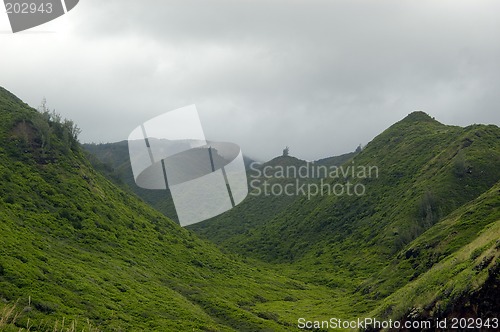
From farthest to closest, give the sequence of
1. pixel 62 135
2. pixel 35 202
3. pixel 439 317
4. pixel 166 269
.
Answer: pixel 62 135 < pixel 166 269 < pixel 35 202 < pixel 439 317

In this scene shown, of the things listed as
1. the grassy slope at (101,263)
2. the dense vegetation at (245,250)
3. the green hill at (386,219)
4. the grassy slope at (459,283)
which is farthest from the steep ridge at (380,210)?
the grassy slope at (101,263)

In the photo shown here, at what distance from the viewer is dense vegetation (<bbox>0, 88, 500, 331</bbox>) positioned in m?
A: 37.5

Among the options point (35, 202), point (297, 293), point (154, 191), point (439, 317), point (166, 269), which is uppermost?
point (154, 191)

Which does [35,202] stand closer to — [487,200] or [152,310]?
[152,310]

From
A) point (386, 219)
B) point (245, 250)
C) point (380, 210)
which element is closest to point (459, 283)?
point (386, 219)

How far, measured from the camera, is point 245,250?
122 metres

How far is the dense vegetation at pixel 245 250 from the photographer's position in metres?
37.5

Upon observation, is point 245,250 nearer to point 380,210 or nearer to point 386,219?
point 380,210

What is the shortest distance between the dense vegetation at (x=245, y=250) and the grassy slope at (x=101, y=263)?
22 cm

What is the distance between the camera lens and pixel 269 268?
337 ft

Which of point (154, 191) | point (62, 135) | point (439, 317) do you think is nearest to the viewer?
point (439, 317)

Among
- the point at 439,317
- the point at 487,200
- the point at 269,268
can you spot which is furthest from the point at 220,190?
the point at 439,317

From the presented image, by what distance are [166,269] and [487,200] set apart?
45786 millimetres

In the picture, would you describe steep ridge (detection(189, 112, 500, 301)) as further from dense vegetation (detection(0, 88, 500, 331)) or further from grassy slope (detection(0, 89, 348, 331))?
grassy slope (detection(0, 89, 348, 331))
